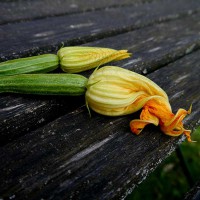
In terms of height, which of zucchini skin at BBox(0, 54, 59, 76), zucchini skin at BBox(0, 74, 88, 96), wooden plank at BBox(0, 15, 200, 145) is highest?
zucchini skin at BBox(0, 54, 59, 76)

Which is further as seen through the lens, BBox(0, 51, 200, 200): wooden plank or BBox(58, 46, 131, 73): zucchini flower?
BBox(58, 46, 131, 73): zucchini flower

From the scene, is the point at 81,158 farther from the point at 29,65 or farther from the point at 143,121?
the point at 29,65

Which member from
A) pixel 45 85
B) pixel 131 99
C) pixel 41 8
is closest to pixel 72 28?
pixel 41 8

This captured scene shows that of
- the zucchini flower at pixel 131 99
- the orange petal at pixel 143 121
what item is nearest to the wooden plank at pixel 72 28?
the zucchini flower at pixel 131 99

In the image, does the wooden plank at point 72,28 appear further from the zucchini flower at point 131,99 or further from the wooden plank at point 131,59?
the zucchini flower at point 131,99

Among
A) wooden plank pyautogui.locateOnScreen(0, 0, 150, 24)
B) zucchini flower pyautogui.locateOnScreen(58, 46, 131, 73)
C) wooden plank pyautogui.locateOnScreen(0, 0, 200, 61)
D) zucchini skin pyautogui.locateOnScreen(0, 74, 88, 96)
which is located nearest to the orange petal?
zucchini skin pyautogui.locateOnScreen(0, 74, 88, 96)

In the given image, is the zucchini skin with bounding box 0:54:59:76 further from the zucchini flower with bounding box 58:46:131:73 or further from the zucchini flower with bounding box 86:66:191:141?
the zucchini flower with bounding box 86:66:191:141

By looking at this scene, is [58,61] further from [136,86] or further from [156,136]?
[156,136]
